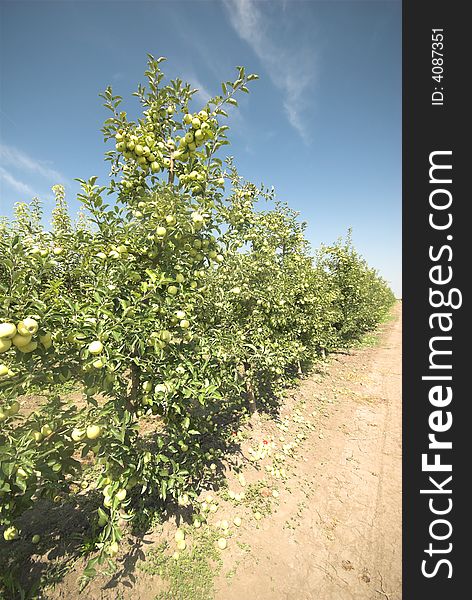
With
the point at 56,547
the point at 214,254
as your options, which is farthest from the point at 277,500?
the point at 214,254

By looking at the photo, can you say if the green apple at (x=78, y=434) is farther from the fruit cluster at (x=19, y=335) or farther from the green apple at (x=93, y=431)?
the fruit cluster at (x=19, y=335)

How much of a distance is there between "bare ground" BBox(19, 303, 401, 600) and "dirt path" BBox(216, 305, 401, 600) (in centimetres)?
1

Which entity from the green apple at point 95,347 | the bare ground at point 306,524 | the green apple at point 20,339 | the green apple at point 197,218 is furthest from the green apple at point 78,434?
the green apple at point 197,218

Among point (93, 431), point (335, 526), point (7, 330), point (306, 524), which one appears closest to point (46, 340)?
point (7, 330)

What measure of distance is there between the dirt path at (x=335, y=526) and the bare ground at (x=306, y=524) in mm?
11

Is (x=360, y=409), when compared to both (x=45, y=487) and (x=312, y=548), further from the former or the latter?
(x=45, y=487)

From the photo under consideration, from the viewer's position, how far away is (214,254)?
3.10 metres

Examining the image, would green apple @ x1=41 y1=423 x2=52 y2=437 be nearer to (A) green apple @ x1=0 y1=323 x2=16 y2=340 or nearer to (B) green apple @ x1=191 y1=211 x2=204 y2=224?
(A) green apple @ x1=0 y1=323 x2=16 y2=340

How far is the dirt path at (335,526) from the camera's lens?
2.94 metres

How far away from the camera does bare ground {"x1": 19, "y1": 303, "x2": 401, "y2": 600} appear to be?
2893 millimetres

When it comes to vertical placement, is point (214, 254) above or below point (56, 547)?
above

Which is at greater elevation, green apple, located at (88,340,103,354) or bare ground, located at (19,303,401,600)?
green apple, located at (88,340,103,354)

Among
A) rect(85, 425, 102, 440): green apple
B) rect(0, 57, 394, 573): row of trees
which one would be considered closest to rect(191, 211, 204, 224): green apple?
rect(0, 57, 394, 573): row of trees

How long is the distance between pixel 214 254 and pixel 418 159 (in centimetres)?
272
